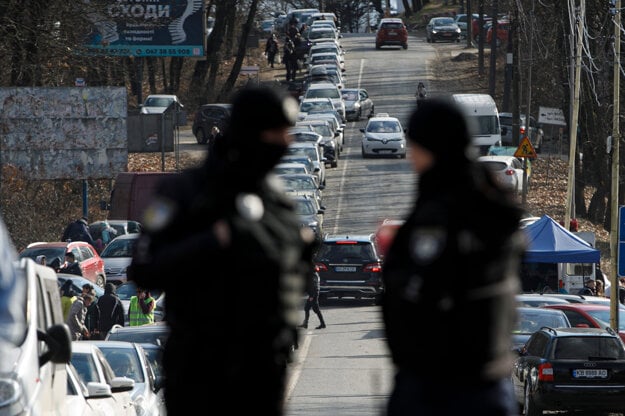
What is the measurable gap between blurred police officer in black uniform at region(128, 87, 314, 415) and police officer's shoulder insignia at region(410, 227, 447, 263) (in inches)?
18.5

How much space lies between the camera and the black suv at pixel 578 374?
19.5 meters

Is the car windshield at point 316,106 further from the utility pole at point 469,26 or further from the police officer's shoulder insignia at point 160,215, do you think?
the police officer's shoulder insignia at point 160,215

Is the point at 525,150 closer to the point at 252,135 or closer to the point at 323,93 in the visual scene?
the point at 323,93

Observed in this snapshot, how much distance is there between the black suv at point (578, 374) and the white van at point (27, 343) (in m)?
11.8

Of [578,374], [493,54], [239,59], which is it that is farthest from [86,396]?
[493,54]

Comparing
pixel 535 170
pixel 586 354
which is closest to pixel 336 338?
pixel 586 354

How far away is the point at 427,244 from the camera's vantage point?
4.77 metres

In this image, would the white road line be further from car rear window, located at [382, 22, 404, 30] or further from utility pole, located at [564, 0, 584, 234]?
car rear window, located at [382, 22, 404, 30]

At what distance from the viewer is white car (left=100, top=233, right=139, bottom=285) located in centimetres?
A: 3384

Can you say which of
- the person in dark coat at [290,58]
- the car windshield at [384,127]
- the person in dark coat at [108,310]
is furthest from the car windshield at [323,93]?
the person in dark coat at [108,310]

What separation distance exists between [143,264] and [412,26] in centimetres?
10851

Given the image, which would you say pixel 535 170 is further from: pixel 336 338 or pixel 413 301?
pixel 413 301

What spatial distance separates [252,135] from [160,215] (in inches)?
16.3

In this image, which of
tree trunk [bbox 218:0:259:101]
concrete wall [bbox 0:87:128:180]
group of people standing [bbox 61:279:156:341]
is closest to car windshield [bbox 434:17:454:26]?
tree trunk [bbox 218:0:259:101]
